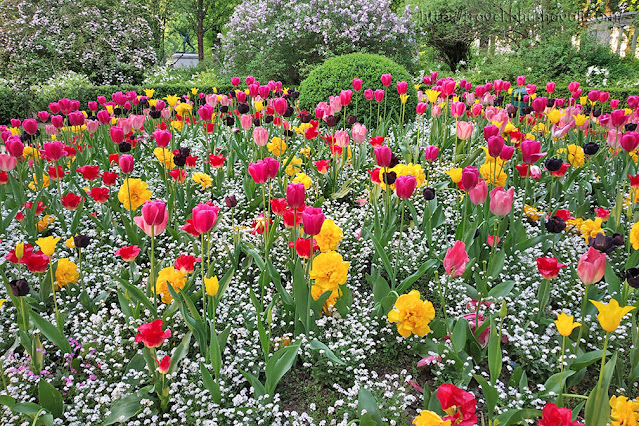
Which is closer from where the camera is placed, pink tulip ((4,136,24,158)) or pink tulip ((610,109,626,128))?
pink tulip ((4,136,24,158))

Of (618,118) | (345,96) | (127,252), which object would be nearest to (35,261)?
(127,252)

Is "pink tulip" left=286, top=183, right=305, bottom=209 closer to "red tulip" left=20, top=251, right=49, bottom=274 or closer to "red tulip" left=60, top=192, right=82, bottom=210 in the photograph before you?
"red tulip" left=20, top=251, right=49, bottom=274

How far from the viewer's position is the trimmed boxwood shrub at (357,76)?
6457 mm

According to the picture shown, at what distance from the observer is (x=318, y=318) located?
2.32m

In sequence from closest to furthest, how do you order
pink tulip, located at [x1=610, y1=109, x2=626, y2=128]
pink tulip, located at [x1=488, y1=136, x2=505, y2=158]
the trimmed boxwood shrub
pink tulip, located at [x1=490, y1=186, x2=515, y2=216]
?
1. pink tulip, located at [x1=490, y1=186, x2=515, y2=216]
2. pink tulip, located at [x1=488, y1=136, x2=505, y2=158]
3. pink tulip, located at [x1=610, y1=109, x2=626, y2=128]
4. the trimmed boxwood shrub

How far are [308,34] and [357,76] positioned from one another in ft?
17.2

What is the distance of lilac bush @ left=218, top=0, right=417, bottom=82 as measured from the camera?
10.9 m

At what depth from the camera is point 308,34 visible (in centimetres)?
1116

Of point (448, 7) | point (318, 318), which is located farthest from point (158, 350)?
point (448, 7)

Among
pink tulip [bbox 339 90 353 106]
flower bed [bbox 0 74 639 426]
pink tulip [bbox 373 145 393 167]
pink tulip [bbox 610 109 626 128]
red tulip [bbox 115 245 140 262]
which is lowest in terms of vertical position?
flower bed [bbox 0 74 639 426]

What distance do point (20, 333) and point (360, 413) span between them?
53.4 inches

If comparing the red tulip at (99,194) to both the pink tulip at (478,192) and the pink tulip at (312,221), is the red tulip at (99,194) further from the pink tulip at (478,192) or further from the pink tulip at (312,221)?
the pink tulip at (478,192)

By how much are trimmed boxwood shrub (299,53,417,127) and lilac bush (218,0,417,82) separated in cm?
383

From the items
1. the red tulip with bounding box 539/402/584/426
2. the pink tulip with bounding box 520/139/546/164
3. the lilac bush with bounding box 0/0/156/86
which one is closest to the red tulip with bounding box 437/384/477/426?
the red tulip with bounding box 539/402/584/426
